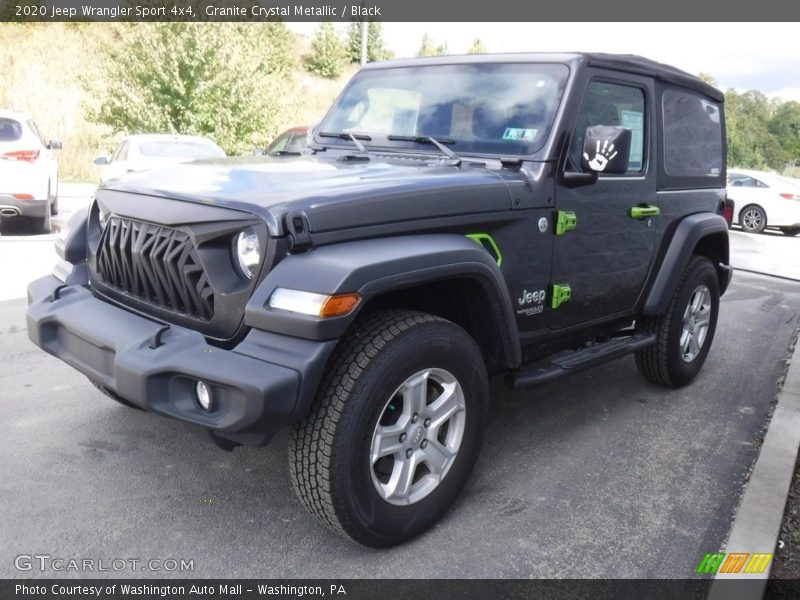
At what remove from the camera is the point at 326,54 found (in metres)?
47.8

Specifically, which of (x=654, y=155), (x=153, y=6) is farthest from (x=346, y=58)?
(x=654, y=155)

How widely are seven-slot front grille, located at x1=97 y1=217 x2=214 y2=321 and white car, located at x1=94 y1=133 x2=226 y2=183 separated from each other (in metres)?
8.38

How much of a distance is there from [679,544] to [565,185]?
172 cm

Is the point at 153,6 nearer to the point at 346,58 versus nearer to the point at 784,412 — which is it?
the point at 784,412

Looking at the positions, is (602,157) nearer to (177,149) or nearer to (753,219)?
(177,149)

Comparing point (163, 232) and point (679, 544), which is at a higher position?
point (163, 232)

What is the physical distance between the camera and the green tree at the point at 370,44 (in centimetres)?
4670

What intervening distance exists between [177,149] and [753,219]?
1319 centimetres

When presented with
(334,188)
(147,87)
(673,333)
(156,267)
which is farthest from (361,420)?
(147,87)

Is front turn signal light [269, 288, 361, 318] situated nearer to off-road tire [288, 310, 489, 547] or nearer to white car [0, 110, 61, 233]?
off-road tire [288, 310, 489, 547]

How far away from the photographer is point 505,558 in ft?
9.41

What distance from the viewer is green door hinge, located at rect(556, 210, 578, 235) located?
3.51m

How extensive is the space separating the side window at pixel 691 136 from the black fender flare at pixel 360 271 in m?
2.12

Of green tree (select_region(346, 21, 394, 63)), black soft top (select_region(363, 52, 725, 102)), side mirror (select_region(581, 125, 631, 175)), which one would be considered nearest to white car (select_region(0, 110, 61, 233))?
black soft top (select_region(363, 52, 725, 102))
